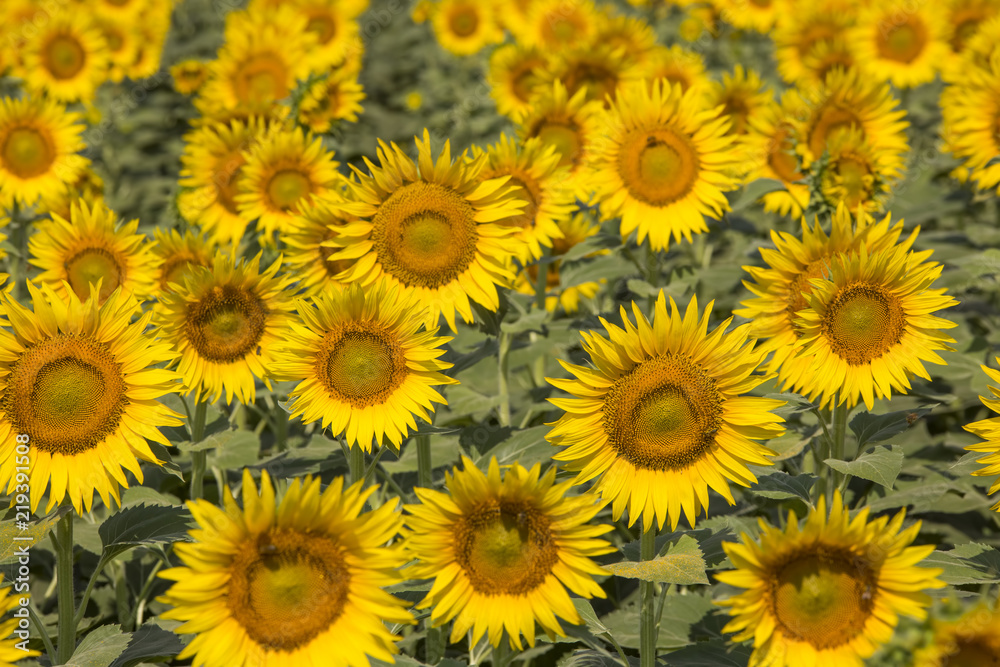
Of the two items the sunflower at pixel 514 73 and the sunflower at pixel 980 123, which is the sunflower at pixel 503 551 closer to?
the sunflower at pixel 980 123

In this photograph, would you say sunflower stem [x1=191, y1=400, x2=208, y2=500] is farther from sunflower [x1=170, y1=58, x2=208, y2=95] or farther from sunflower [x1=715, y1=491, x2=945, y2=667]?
sunflower [x1=170, y1=58, x2=208, y2=95]

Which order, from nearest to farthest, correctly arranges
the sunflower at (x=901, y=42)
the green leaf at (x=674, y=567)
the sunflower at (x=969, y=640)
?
the sunflower at (x=969, y=640) → the green leaf at (x=674, y=567) → the sunflower at (x=901, y=42)

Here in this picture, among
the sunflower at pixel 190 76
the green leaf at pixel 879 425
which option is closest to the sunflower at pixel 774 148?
the green leaf at pixel 879 425

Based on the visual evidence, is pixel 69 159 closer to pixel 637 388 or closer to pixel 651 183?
pixel 651 183

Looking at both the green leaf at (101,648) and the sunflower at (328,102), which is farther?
the sunflower at (328,102)

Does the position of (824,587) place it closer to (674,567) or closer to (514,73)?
(674,567)

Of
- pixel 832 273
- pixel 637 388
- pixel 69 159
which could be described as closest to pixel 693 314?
pixel 637 388

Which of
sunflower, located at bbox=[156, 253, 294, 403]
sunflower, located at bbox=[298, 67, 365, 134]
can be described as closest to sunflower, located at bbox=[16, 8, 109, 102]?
sunflower, located at bbox=[298, 67, 365, 134]
